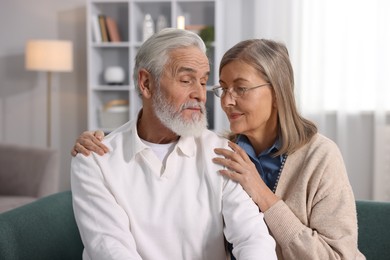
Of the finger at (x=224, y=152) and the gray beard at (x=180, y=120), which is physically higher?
the gray beard at (x=180, y=120)

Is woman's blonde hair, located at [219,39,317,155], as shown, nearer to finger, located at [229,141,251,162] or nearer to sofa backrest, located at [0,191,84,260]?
finger, located at [229,141,251,162]

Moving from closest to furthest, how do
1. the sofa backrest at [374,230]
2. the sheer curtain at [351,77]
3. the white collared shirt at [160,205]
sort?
the white collared shirt at [160,205] → the sofa backrest at [374,230] → the sheer curtain at [351,77]

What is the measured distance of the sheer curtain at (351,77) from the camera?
5.01 meters

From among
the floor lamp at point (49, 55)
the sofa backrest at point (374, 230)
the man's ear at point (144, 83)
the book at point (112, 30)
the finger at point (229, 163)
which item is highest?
the book at point (112, 30)

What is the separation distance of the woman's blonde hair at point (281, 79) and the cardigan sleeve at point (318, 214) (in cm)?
8

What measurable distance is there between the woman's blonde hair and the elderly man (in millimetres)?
163

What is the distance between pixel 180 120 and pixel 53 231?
0.60m

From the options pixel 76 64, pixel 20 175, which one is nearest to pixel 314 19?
pixel 76 64

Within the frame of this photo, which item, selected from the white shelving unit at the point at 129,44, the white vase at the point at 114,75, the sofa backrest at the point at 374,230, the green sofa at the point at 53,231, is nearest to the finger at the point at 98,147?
the green sofa at the point at 53,231

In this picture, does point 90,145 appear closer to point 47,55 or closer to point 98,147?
point 98,147

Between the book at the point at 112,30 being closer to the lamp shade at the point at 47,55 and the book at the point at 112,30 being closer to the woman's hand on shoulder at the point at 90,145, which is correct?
the lamp shade at the point at 47,55

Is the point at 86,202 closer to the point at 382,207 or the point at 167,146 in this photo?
the point at 167,146

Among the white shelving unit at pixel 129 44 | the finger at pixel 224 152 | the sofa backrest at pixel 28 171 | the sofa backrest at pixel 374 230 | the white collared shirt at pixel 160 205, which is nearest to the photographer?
the white collared shirt at pixel 160 205

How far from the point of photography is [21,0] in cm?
590
